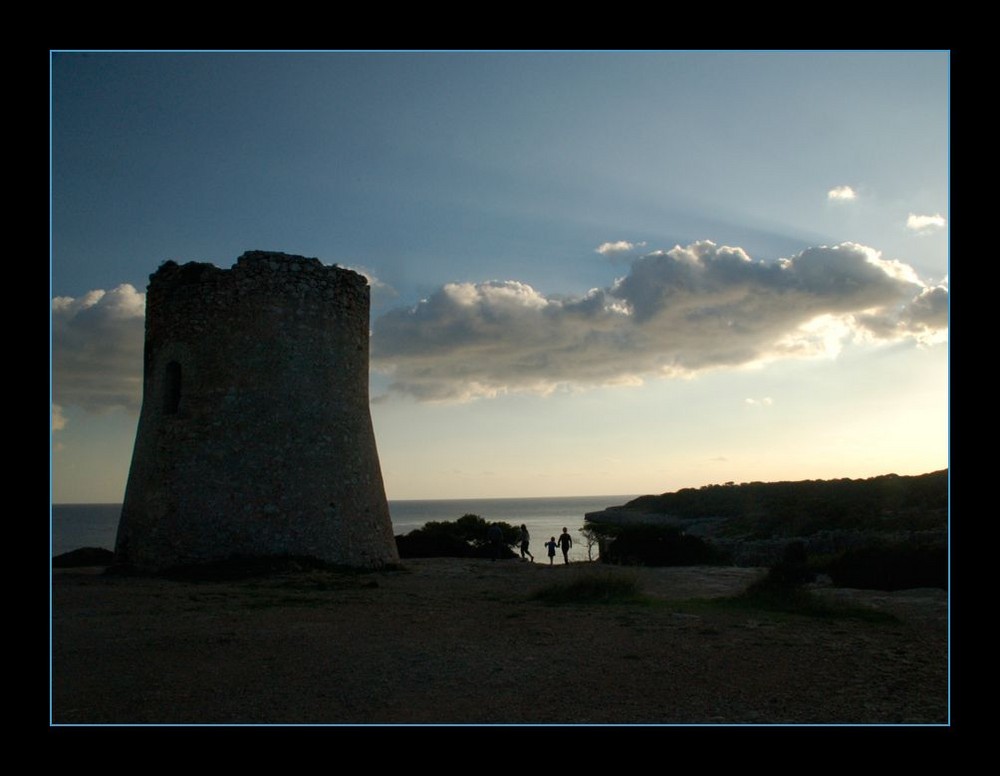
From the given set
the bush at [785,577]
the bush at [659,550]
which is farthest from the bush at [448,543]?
the bush at [785,577]

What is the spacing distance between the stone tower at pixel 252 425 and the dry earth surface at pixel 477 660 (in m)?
2.55

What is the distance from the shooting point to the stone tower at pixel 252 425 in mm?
14539

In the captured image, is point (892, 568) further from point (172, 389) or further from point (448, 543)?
point (172, 389)

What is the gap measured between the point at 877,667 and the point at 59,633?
8666mm

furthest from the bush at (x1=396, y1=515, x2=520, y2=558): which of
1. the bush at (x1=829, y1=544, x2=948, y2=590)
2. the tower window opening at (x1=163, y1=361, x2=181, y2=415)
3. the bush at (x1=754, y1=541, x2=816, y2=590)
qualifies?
the bush at (x1=829, y1=544, x2=948, y2=590)

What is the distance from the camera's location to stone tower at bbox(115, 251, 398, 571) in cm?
1454

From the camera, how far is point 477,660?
288 inches

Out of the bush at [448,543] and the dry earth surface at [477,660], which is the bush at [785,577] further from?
the bush at [448,543]

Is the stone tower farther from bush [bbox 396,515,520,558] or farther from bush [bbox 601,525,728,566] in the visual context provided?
bush [bbox 601,525,728,566]

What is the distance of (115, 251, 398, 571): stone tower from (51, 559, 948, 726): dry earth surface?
2546mm

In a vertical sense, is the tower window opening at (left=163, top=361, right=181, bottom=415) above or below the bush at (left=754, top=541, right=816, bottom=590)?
above

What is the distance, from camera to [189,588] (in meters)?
12.3
